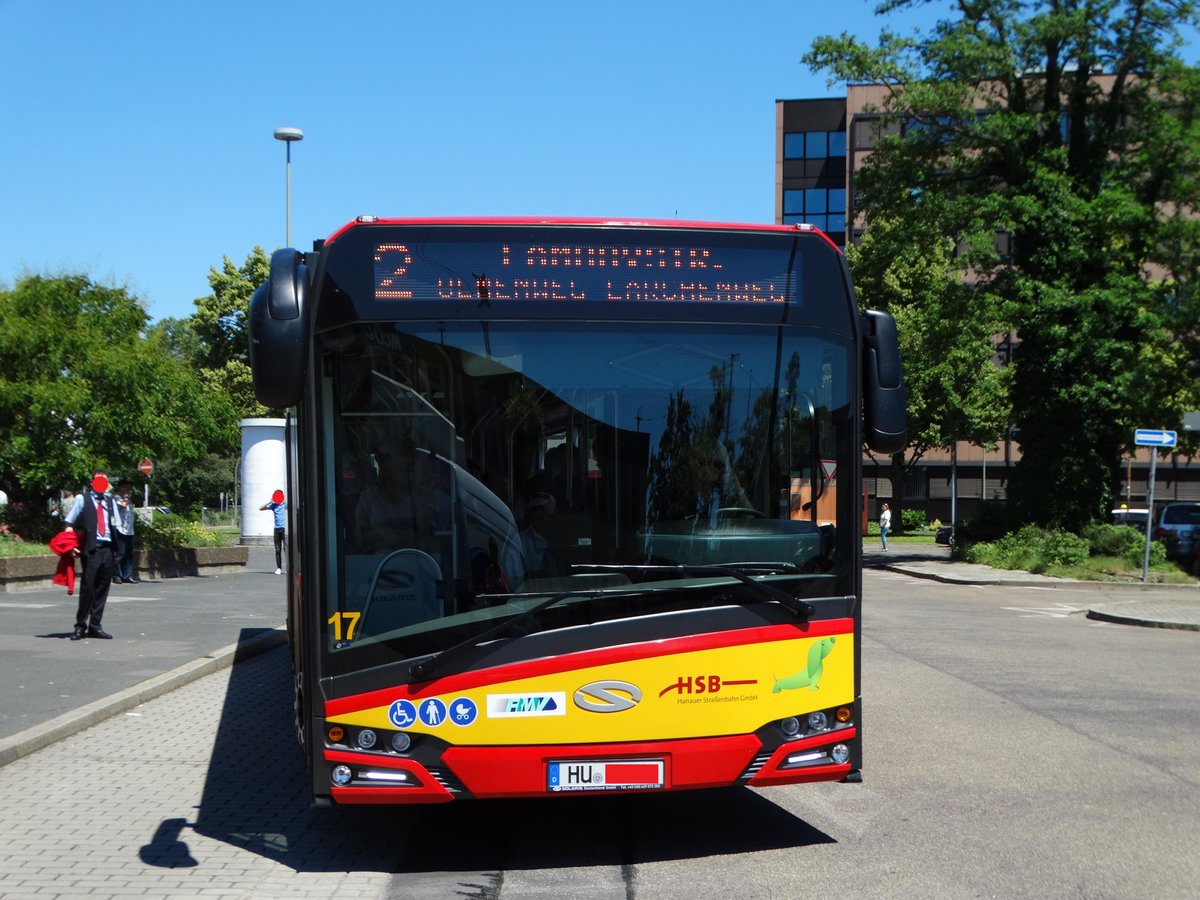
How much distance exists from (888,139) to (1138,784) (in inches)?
1097

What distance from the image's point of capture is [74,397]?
77.6 feet

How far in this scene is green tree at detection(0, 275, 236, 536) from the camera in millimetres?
23875

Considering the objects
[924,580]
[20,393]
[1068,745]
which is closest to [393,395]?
[1068,745]

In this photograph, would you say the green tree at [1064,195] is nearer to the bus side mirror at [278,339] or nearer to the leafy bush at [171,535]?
the leafy bush at [171,535]

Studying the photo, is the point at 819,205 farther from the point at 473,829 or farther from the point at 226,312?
the point at 473,829

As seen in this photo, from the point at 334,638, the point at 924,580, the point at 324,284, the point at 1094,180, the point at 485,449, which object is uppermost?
the point at 1094,180

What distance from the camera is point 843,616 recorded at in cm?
625

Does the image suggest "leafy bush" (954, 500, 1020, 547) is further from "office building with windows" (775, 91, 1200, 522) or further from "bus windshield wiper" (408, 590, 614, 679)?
"office building with windows" (775, 91, 1200, 522)

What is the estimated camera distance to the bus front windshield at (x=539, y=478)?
592 centimetres

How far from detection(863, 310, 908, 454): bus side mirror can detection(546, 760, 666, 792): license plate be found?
5.94ft

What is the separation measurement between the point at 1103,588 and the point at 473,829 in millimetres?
23212

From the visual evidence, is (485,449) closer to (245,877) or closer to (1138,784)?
(245,877)

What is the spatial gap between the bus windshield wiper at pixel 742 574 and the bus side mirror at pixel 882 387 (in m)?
0.83

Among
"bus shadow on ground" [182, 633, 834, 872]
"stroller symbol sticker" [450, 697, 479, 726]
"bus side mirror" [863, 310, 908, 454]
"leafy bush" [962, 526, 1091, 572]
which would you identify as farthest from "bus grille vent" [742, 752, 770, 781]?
"leafy bush" [962, 526, 1091, 572]
